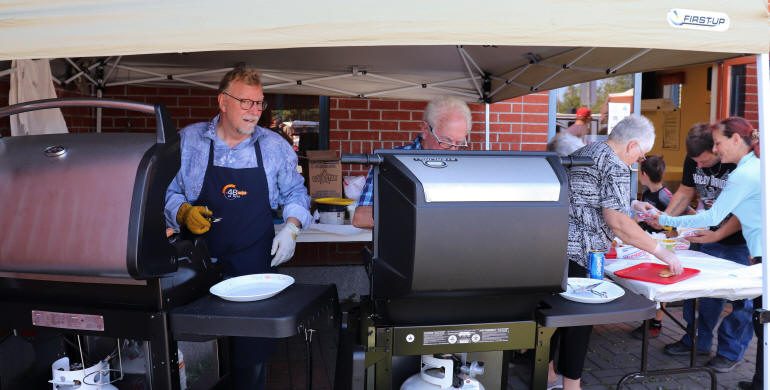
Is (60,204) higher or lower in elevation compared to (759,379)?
higher

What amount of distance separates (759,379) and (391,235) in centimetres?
273

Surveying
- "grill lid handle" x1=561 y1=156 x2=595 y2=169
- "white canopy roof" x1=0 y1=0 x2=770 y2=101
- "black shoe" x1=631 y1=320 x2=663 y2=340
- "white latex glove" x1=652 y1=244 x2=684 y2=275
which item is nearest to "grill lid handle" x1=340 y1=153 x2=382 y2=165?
"white canopy roof" x1=0 y1=0 x2=770 y2=101

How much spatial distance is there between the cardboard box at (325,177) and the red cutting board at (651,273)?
2.21 meters

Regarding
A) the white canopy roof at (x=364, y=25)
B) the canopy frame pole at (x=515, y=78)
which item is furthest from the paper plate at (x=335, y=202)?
the white canopy roof at (x=364, y=25)

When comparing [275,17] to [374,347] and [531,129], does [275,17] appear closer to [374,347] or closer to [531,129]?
[374,347]

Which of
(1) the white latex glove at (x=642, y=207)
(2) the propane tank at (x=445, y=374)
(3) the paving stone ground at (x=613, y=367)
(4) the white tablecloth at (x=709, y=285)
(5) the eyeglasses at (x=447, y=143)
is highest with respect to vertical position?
(5) the eyeglasses at (x=447, y=143)

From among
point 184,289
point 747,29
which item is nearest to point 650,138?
point 747,29

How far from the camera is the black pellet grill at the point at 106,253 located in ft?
4.32

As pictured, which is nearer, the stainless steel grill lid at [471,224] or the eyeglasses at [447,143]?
the stainless steel grill lid at [471,224]

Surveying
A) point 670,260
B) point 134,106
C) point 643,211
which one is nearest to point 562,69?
point 643,211

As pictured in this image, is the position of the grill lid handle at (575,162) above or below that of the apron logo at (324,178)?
above

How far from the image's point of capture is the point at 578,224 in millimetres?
2824

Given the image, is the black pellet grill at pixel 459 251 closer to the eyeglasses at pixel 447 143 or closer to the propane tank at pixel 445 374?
the propane tank at pixel 445 374

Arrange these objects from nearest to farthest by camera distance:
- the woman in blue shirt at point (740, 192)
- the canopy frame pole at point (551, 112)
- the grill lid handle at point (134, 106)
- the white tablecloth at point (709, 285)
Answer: the grill lid handle at point (134, 106)
the white tablecloth at point (709, 285)
the woman in blue shirt at point (740, 192)
the canopy frame pole at point (551, 112)
